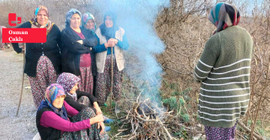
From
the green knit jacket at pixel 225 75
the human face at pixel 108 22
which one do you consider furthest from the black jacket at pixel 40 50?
the green knit jacket at pixel 225 75

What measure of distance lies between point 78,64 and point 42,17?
1028 millimetres

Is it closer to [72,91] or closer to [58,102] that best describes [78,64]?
[72,91]

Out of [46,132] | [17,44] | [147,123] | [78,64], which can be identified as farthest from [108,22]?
[46,132]

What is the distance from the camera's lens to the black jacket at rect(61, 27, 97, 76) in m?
3.77

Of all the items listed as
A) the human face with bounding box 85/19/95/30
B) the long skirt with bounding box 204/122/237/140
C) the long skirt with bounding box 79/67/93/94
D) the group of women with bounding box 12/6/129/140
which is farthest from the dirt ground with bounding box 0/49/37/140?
the long skirt with bounding box 204/122/237/140

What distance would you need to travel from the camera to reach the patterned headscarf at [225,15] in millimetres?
2010

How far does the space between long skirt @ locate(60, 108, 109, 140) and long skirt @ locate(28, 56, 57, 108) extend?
56.4 inches

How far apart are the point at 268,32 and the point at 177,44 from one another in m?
2.38

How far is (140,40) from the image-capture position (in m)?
5.25

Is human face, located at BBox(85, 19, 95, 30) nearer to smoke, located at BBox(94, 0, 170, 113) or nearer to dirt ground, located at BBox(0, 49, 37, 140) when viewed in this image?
smoke, located at BBox(94, 0, 170, 113)

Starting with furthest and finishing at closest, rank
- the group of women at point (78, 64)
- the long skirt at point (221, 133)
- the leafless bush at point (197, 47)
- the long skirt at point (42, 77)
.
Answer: the long skirt at point (42, 77), the leafless bush at point (197, 47), the group of women at point (78, 64), the long skirt at point (221, 133)

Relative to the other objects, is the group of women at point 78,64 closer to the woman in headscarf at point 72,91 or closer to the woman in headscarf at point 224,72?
the woman in headscarf at point 72,91

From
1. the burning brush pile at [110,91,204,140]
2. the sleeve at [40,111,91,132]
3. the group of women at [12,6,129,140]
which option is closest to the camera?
the sleeve at [40,111,91,132]

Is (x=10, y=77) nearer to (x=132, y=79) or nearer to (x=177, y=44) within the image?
(x=132, y=79)
